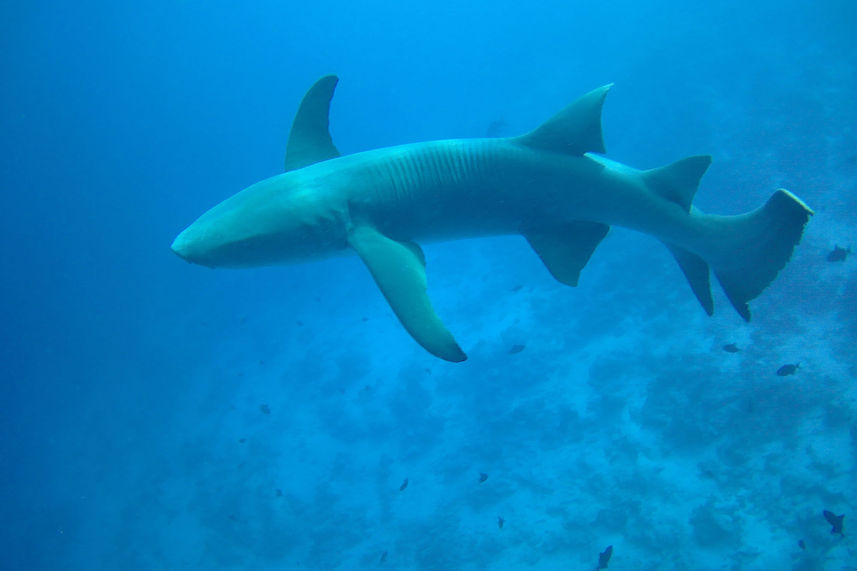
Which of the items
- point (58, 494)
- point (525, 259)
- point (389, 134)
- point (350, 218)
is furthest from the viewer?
point (389, 134)

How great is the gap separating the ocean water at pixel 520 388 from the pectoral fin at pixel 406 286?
371 inches

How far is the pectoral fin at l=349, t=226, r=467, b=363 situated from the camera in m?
2.81

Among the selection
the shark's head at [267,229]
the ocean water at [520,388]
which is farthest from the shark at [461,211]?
the ocean water at [520,388]

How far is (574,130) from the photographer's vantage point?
3867 millimetres

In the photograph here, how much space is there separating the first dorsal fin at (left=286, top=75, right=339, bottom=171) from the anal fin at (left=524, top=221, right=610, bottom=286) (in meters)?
2.07

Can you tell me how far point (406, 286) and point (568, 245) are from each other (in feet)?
6.10

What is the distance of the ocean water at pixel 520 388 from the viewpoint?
10547 millimetres

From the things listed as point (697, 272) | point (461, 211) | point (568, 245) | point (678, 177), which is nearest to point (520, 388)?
point (697, 272)

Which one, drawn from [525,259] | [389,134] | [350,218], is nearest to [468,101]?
[389,134]

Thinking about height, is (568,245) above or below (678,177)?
below

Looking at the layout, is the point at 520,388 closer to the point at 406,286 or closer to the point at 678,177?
the point at 678,177

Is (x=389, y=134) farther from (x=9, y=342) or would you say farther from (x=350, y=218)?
(x=350, y=218)

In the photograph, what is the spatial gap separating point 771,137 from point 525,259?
37.5ft

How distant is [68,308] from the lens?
49656mm
